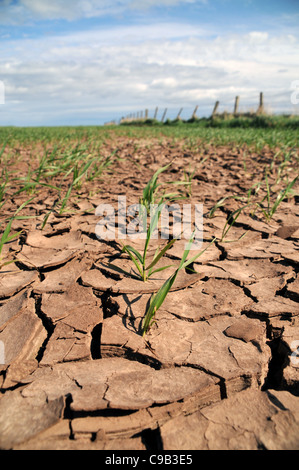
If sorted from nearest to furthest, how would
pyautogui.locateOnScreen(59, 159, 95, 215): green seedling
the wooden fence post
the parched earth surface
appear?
the parched earth surface → pyautogui.locateOnScreen(59, 159, 95, 215): green seedling → the wooden fence post

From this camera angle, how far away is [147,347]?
111 centimetres

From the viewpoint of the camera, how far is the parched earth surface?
0.84m

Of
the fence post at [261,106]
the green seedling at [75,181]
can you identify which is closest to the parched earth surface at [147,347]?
the green seedling at [75,181]

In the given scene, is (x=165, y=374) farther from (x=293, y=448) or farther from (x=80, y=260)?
(x=80, y=260)

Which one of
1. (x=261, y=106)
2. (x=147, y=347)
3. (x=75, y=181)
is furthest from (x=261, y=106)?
(x=147, y=347)

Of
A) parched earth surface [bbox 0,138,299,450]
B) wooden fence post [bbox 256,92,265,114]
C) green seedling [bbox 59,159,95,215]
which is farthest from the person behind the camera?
wooden fence post [bbox 256,92,265,114]

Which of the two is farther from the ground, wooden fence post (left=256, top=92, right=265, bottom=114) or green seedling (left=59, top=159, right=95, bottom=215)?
wooden fence post (left=256, top=92, right=265, bottom=114)

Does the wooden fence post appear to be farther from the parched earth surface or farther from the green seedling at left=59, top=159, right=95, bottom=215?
the parched earth surface

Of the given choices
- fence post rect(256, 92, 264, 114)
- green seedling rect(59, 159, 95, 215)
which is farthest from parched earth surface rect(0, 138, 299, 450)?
fence post rect(256, 92, 264, 114)

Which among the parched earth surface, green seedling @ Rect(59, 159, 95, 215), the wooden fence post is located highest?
the wooden fence post

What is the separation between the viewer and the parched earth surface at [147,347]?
2.76 feet

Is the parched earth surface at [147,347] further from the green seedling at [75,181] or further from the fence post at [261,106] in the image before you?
the fence post at [261,106]

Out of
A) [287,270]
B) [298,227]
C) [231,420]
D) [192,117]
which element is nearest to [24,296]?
[231,420]

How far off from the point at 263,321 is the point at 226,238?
2.44 ft
